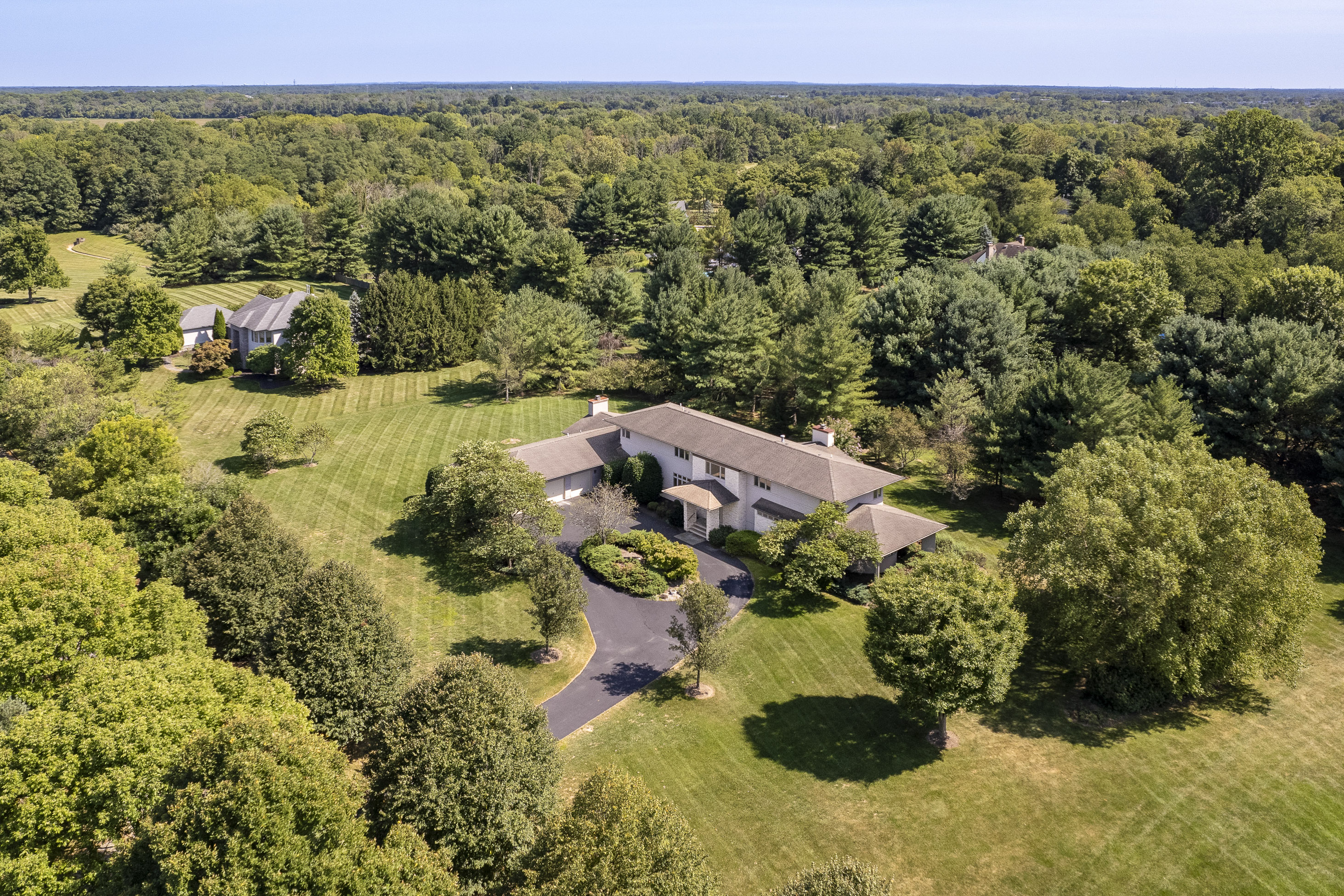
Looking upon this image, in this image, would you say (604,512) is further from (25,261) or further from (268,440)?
(25,261)

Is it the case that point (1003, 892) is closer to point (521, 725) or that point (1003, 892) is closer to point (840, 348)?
point (521, 725)

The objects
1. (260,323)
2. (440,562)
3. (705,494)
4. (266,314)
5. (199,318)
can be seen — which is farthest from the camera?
(199,318)

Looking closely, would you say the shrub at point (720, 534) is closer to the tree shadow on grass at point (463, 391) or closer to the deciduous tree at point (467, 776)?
the deciduous tree at point (467, 776)

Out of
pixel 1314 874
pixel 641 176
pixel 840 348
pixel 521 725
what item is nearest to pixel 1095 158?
pixel 641 176

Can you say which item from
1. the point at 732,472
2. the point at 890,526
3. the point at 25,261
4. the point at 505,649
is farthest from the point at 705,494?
the point at 25,261

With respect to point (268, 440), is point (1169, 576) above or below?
above
